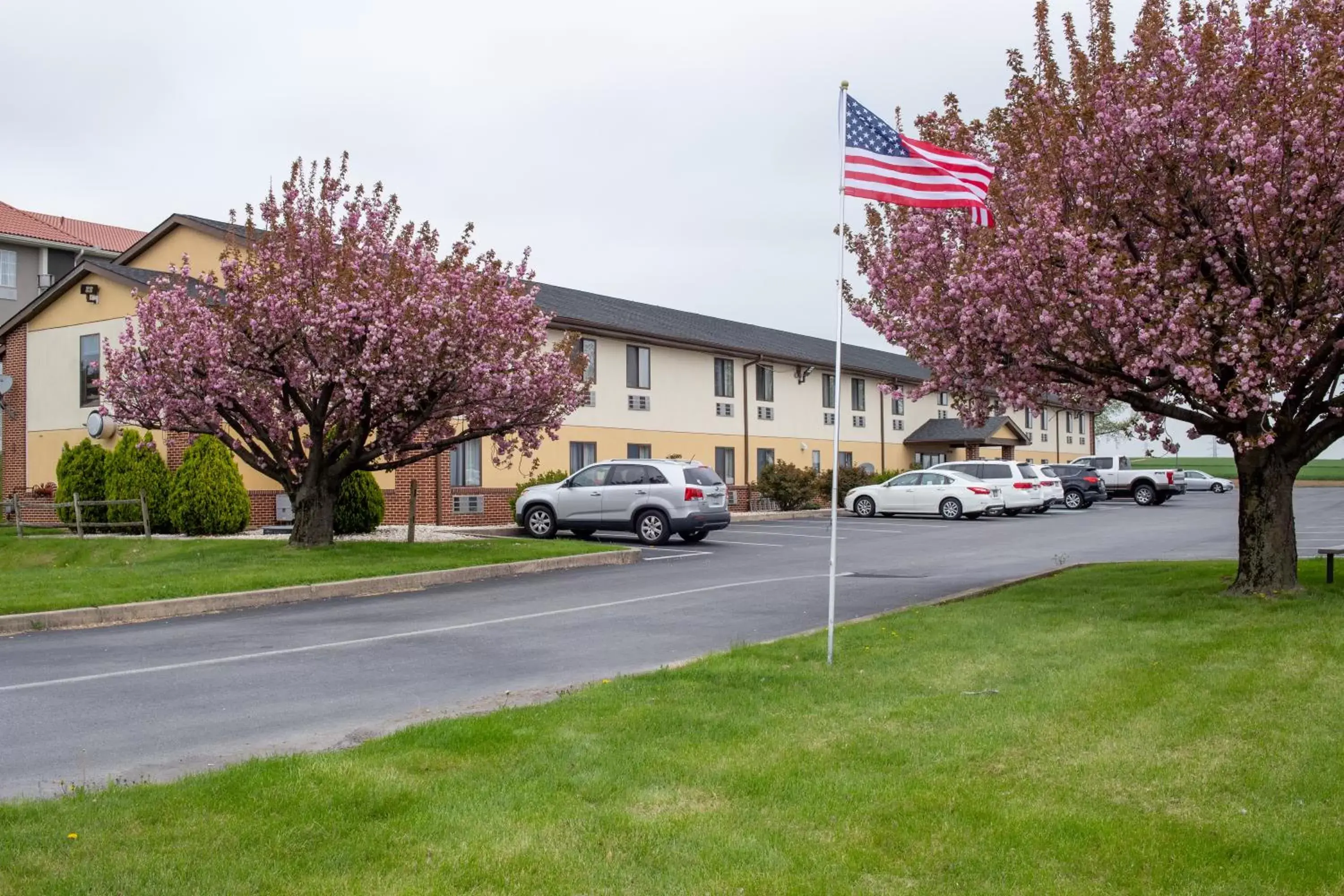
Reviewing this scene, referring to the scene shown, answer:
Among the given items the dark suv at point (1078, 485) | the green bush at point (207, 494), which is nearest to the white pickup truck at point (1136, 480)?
the dark suv at point (1078, 485)

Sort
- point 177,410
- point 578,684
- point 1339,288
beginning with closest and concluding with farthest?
1. point 578,684
2. point 1339,288
3. point 177,410

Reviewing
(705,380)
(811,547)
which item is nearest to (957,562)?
(811,547)

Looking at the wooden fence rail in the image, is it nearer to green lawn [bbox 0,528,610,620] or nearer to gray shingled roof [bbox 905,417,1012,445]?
green lawn [bbox 0,528,610,620]

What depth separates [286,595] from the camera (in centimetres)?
1550

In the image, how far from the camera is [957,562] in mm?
20109

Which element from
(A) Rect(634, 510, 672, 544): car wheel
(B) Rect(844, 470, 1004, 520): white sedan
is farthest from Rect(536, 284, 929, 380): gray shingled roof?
(A) Rect(634, 510, 672, 544): car wheel

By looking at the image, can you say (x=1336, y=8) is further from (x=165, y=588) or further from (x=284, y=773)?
(x=165, y=588)

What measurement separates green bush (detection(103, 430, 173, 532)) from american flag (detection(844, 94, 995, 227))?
1896 centimetres

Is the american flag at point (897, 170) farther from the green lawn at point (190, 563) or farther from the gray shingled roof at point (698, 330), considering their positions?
the gray shingled roof at point (698, 330)

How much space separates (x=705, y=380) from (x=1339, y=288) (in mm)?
28590

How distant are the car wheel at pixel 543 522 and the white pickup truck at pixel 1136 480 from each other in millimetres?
27590

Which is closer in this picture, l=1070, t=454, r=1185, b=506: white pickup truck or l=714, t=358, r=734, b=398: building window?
l=714, t=358, r=734, b=398: building window

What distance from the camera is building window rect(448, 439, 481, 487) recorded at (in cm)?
3053

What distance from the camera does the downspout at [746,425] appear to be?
40.8m
